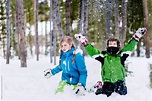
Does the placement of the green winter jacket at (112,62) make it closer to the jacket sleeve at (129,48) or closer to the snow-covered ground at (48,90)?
the jacket sleeve at (129,48)

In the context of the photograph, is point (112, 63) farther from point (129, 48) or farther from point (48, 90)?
point (48, 90)

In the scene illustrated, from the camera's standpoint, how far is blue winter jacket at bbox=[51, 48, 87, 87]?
5270 millimetres

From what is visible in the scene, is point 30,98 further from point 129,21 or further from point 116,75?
point 129,21

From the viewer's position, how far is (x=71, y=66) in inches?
212

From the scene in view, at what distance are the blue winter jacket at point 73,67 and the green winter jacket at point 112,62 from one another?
1.14 feet

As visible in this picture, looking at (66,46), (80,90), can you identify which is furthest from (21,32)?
(80,90)

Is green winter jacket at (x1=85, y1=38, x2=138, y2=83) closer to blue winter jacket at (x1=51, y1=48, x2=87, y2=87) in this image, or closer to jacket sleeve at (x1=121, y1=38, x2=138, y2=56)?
jacket sleeve at (x1=121, y1=38, x2=138, y2=56)

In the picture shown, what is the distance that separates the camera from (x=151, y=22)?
499 inches

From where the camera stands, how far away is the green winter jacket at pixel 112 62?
18.1 feet

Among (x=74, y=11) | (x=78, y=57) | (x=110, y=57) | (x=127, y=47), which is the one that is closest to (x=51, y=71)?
(x=78, y=57)

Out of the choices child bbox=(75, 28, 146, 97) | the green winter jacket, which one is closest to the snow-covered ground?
child bbox=(75, 28, 146, 97)

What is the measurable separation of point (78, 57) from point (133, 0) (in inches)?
311

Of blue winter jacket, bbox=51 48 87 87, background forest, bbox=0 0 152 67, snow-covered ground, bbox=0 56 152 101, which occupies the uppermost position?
background forest, bbox=0 0 152 67

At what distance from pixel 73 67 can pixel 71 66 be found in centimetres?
4
